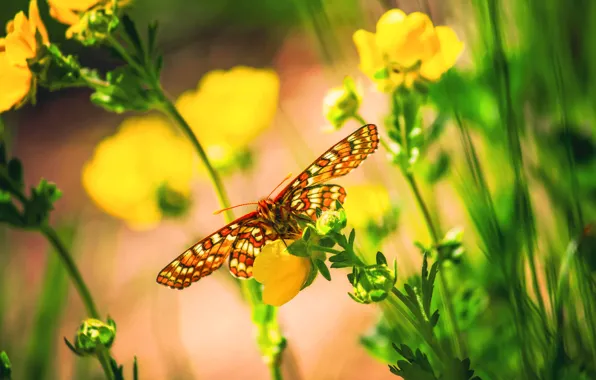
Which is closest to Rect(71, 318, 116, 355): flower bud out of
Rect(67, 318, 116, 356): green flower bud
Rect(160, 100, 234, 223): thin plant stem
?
Rect(67, 318, 116, 356): green flower bud

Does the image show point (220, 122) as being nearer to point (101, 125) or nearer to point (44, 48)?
point (44, 48)

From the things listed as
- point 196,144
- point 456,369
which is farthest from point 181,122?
point 456,369

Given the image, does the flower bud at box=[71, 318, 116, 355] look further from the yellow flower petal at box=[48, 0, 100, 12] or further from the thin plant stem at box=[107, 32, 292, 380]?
the yellow flower petal at box=[48, 0, 100, 12]

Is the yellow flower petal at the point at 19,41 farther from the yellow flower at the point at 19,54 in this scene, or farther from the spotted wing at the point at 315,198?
the spotted wing at the point at 315,198

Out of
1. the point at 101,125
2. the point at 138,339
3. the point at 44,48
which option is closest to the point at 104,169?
the point at 44,48

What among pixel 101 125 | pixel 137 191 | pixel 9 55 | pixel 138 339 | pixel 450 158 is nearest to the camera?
pixel 9 55

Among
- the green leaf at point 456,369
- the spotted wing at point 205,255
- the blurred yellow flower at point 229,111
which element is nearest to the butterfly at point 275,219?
the spotted wing at point 205,255

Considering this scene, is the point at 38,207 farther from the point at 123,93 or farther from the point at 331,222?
the point at 331,222
